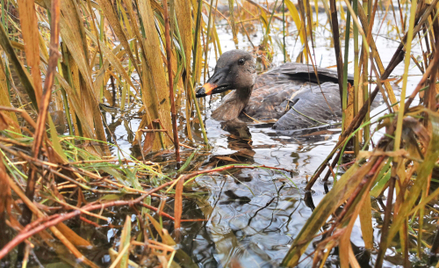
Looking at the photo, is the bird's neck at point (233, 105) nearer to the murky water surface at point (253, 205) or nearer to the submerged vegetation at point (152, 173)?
the murky water surface at point (253, 205)

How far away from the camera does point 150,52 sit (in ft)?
6.99

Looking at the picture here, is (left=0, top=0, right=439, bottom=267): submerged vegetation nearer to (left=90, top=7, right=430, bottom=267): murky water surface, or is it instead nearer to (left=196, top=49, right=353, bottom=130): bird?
(left=90, top=7, right=430, bottom=267): murky water surface

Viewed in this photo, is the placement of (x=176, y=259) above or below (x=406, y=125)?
below

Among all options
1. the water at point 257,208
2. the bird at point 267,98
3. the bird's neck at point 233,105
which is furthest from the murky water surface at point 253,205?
the bird's neck at point 233,105

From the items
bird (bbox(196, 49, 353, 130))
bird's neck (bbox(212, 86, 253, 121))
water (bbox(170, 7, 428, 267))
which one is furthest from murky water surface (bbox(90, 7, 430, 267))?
bird's neck (bbox(212, 86, 253, 121))

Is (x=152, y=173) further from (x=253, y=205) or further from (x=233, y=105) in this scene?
(x=233, y=105)

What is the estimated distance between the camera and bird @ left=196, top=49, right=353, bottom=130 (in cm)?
372

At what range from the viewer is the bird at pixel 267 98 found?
3.72 meters

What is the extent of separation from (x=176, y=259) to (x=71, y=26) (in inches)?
46.9

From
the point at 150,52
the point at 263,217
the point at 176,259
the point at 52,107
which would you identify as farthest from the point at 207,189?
the point at 52,107

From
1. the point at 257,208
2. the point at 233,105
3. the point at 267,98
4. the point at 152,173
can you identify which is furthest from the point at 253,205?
the point at 267,98

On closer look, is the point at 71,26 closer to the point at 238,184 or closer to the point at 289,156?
the point at 238,184

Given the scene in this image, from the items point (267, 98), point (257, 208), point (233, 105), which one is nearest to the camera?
point (257, 208)

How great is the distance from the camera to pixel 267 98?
13.8ft
